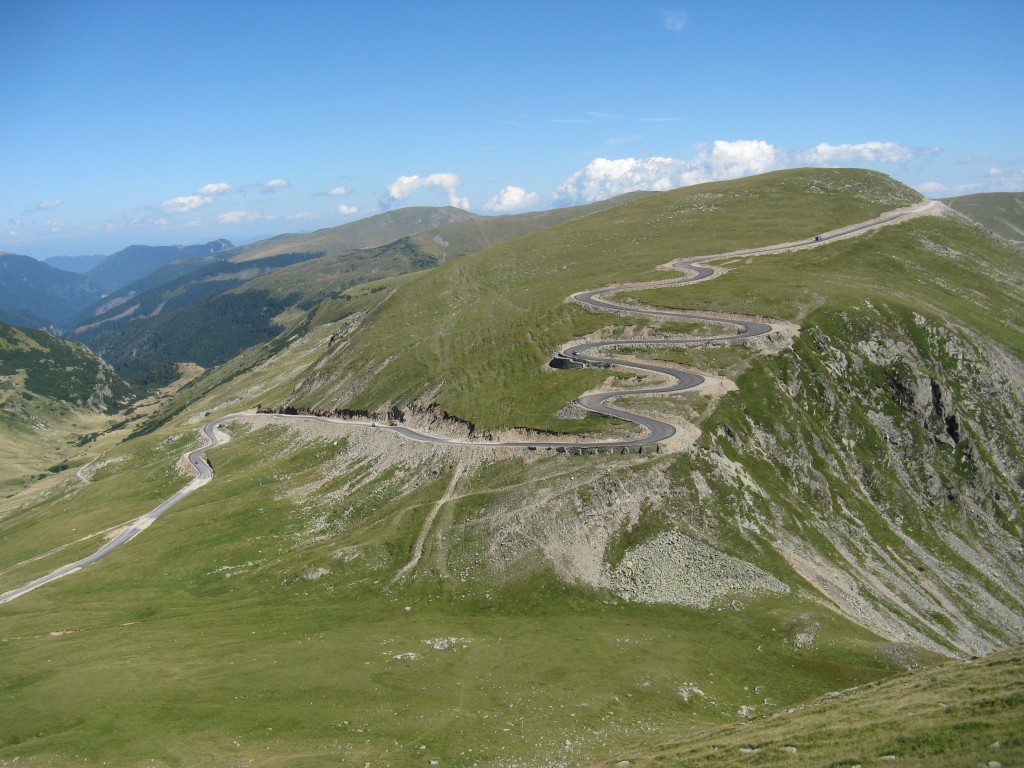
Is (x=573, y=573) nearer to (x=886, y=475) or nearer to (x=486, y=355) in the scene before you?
(x=886, y=475)

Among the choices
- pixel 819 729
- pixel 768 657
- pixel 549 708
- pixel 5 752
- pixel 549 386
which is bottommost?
pixel 768 657

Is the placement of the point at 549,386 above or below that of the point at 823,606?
above

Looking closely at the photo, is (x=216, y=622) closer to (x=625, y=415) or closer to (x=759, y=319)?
(x=625, y=415)

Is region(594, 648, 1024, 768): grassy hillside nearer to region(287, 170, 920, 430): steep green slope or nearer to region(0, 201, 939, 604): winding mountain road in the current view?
region(0, 201, 939, 604): winding mountain road

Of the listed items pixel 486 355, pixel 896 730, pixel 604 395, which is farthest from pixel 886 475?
pixel 896 730

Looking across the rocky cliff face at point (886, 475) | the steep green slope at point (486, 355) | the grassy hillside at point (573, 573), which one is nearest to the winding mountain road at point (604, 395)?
the grassy hillside at point (573, 573)

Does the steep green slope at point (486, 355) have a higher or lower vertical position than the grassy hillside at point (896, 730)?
higher

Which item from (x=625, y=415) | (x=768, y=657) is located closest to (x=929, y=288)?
(x=625, y=415)

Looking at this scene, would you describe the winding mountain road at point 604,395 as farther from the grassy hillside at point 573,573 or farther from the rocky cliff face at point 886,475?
the rocky cliff face at point 886,475
